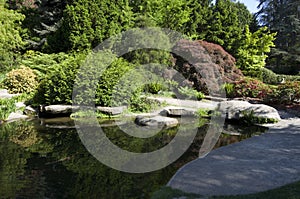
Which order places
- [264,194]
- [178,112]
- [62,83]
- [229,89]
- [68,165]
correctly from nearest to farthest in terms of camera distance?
[264,194]
[68,165]
[178,112]
[62,83]
[229,89]

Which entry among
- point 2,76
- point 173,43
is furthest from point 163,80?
point 2,76

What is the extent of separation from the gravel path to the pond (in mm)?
487

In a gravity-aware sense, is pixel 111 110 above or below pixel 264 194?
above

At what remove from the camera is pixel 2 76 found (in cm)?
1477

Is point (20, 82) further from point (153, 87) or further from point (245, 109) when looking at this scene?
point (245, 109)

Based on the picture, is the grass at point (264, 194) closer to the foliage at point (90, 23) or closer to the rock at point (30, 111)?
Answer: the rock at point (30, 111)

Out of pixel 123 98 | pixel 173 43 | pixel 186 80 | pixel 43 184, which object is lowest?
pixel 43 184

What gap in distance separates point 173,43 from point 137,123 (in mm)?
6318

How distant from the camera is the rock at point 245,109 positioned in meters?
9.26

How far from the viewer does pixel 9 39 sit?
16.9 m

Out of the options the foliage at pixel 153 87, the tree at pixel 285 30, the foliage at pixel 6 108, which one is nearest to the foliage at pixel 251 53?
the tree at pixel 285 30

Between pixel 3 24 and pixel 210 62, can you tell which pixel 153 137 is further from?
pixel 3 24

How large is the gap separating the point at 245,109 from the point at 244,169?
5221 mm

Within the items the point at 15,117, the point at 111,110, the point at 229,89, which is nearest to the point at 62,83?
the point at 15,117
